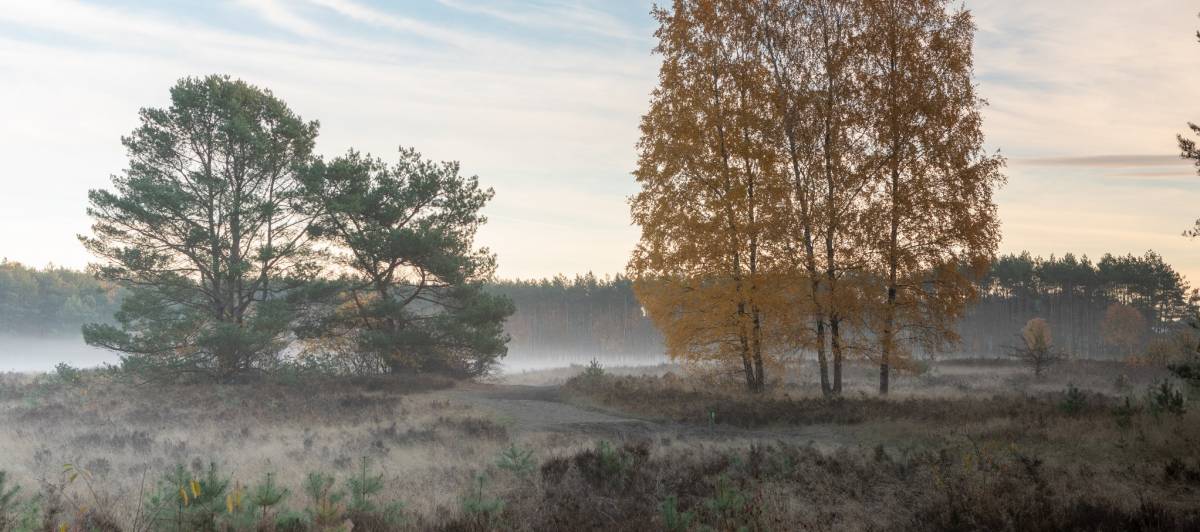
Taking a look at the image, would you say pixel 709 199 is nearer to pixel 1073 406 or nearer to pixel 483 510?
pixel 1073 406

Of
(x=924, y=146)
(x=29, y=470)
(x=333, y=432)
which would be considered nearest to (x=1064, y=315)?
(x=924, y=146)

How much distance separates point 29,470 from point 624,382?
15692mm

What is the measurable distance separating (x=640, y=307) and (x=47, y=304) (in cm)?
7708

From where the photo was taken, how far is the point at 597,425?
663 inches

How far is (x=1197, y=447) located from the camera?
1003cm

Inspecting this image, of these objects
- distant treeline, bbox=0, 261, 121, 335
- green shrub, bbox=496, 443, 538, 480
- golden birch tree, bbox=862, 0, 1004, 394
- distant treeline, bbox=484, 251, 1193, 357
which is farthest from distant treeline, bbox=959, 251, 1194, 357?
distant treeline, bbox=0, 261, 121, 335

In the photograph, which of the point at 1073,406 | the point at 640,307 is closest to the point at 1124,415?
the point at 1073,406

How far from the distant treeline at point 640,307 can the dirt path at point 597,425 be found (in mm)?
65916

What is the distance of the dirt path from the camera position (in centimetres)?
1452

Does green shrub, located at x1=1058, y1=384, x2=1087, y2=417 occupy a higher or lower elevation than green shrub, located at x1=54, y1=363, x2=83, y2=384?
higher

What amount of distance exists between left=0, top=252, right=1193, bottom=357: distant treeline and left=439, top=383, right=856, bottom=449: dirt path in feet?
216

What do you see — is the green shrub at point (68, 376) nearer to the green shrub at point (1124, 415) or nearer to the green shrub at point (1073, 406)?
the green shrub at point (1073, 406)

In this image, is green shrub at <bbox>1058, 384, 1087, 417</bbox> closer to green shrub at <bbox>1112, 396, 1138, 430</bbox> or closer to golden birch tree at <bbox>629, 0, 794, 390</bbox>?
green shrub at <bbox>1112, 396, 1138, 430</bbox>

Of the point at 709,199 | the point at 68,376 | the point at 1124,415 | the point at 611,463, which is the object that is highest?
the point at 709,199
